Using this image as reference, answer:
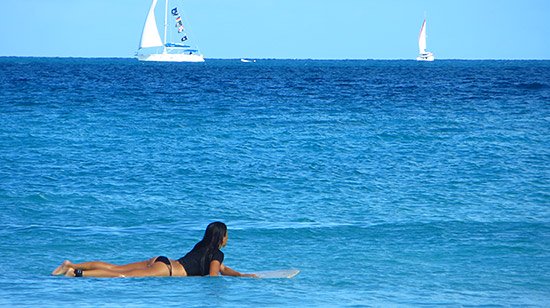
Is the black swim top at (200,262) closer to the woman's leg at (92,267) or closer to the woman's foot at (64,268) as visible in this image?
the woman's leg at (92,267)

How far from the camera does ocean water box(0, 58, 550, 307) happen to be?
8.91m

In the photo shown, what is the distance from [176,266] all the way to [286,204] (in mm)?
5908

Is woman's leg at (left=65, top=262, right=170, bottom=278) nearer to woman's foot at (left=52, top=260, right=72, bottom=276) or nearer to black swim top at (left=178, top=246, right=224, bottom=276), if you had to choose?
woman's foot at (left=52, top=260, right=72, bottom=276)

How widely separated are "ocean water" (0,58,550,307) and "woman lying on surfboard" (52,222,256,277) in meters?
0.19

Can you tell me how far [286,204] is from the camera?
587 inches

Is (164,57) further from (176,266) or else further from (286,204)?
(176,266)

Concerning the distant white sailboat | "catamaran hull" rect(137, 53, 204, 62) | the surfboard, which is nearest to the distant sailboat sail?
"catamaran hull" rect(137, 53, 204, 62)

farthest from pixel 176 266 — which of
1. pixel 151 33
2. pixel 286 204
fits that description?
pixel 151 33

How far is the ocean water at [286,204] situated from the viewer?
8914mm

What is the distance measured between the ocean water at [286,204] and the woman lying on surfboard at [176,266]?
19 cm

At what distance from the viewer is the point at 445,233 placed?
1248cm

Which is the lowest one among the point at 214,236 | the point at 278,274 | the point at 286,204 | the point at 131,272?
the point at 286,204

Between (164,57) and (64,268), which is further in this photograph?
(164,57)

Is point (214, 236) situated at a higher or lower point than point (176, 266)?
higher
